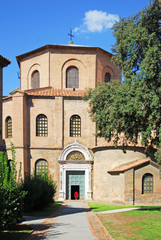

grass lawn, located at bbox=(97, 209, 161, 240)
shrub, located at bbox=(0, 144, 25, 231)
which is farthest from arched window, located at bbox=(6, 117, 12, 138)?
shrub, located at bbox=(0, 144, 25, 231)

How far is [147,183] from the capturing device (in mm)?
24812

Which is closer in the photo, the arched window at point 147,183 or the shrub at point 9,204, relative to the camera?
the shrub at point 9,204

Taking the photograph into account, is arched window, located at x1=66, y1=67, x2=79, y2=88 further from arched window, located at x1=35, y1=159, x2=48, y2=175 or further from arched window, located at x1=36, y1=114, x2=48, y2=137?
arched window, located at x1=35, y1=159, x2=48, y2=175

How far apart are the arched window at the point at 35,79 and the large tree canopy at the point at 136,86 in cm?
1339

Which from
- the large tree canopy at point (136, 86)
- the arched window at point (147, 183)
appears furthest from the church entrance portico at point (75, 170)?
the large tree canopy at point (136, 86)

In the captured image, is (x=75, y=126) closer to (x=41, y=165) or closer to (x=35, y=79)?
(x=41, y=165)

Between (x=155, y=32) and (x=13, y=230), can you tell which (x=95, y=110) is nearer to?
(x=155, y=32)

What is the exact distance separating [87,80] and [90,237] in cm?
2128

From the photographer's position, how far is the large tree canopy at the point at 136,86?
627 inches

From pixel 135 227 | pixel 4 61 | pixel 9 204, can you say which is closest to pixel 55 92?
pixel 4 61

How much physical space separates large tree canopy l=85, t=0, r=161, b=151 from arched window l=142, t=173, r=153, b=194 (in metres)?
7.80

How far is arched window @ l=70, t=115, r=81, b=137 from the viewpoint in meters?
28.3

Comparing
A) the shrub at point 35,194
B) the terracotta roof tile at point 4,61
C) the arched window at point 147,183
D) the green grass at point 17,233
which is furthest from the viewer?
the terracotta roof tile at point 4,61

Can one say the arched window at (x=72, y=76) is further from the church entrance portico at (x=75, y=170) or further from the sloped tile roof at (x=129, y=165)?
the sloped tile roof at (x=129, y=165)
